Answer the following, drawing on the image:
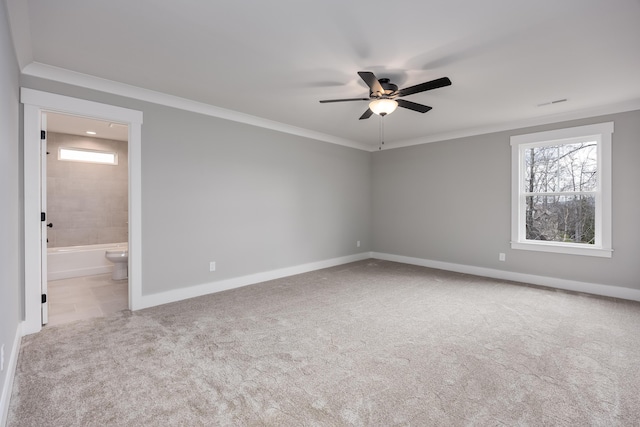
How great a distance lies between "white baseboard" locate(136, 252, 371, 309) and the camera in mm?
3678

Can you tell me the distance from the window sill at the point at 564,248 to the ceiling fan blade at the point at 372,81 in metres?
3.49

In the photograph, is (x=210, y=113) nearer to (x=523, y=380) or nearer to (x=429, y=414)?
(x=429, y=414)

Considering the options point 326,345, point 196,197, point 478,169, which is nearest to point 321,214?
point 196,197

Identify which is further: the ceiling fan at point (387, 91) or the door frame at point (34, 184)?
the door frame at point (34, 184)

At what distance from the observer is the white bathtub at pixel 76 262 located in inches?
198

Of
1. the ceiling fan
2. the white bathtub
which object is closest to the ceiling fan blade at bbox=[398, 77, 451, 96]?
the ceiling fan

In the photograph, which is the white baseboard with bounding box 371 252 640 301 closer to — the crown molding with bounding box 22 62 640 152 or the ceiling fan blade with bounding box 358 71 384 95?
the crown molding with bounding box 22 62 640 152

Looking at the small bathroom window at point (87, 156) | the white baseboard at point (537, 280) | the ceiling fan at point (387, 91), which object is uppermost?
the ceiling fan at point (387, 91)

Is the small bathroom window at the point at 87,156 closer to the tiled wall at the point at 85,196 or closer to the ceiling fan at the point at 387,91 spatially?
the tiled wall at the point at 85,196

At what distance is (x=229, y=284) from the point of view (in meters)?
4.36

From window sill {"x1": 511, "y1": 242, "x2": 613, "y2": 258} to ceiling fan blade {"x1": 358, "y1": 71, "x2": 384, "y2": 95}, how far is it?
3.49m

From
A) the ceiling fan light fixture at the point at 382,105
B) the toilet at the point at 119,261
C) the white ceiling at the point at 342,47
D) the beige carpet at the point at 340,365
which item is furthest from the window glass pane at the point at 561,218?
the toilet at the point at 119,261

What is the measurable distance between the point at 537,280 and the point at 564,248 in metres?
0.59

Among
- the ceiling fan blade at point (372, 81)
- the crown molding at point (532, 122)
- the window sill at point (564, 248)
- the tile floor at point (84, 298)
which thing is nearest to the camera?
the ceiling fan blade at point (372, 81)
